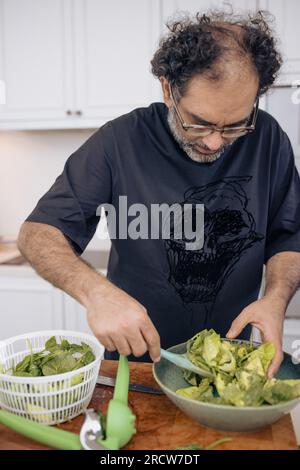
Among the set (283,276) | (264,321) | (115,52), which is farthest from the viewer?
(115,52)

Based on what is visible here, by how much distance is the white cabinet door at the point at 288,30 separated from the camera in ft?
7.44

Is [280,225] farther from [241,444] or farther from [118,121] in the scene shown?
[241,444]

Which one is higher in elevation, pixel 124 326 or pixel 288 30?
pixel 288 30

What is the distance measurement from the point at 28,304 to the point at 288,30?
1.89 m

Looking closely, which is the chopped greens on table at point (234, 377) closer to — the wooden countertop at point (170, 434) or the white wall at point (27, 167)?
the wooden countertop at point (170, 434)

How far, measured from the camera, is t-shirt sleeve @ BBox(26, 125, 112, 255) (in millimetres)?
1278

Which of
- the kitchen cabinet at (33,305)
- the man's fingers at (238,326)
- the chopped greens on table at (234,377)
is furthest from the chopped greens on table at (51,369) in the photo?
the kitchen cabinet at (33,305)

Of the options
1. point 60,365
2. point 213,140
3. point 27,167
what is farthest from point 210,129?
point 27,167

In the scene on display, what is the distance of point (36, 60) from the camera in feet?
8.36

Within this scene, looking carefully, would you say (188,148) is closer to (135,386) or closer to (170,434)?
(135,386)

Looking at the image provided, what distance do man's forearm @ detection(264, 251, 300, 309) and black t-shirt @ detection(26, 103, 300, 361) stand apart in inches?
1.7

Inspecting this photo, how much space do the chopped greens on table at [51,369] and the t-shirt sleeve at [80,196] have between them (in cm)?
35

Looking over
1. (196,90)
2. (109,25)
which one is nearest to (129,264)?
(196,90)

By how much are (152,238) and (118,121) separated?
1.22ft
